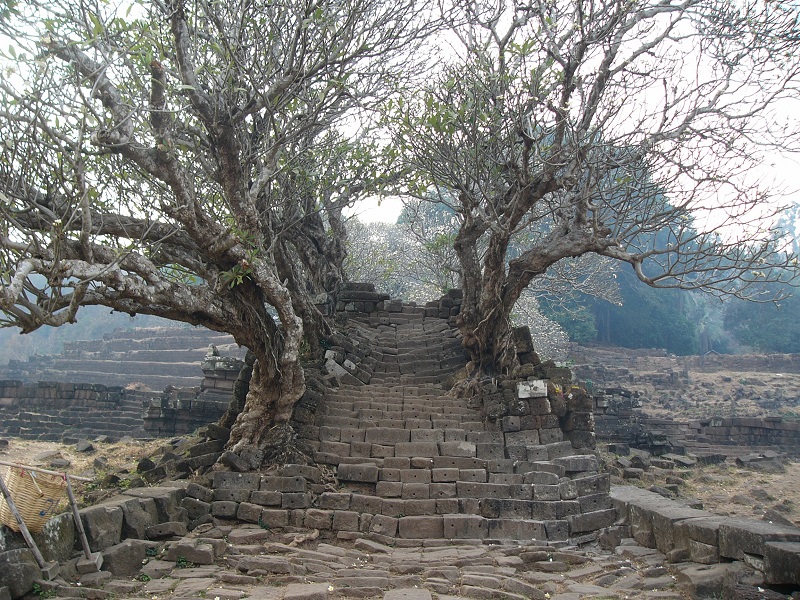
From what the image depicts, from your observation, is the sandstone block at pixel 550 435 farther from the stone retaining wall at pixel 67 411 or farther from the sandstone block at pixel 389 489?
the stone retaining wall at pixel 67 411

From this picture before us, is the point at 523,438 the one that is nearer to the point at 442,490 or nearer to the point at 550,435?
the point at 550,435

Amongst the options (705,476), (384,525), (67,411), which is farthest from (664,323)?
(384,525)

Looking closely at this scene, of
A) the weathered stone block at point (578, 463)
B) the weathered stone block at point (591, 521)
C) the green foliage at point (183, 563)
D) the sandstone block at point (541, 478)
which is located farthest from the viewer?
the weathered stone block at point (578, 463)

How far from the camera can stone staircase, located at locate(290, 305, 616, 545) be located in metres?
8.56

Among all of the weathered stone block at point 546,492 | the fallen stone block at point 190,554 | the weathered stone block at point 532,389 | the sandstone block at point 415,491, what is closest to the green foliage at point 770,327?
the weathered stone block at point 532,389

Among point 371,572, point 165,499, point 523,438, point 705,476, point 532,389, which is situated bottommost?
point 705,476

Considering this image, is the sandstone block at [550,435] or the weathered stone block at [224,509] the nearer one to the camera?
the weathered stone block at [224,509]

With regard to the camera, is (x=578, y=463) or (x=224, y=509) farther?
(x=578, y=463)

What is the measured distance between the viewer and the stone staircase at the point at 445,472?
8562 millimetres

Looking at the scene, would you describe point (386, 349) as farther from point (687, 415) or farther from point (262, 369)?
point (687, 415)

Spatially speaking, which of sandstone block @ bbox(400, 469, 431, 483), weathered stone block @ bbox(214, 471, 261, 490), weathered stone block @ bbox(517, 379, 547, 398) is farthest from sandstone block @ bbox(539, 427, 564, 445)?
weathered stone block @ bbox(214, 471, 261, 490)

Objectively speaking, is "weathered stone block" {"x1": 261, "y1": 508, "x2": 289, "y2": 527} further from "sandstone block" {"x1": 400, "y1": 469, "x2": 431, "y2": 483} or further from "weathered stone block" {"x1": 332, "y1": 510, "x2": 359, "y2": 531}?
"sandstone block" {"x1": 400, "y1": 469, "x2": 431, "y2": 483}

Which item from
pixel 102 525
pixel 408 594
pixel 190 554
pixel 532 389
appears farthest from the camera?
pixel 532 389

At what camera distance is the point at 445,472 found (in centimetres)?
950
